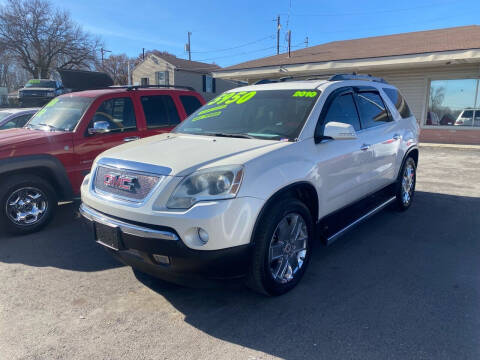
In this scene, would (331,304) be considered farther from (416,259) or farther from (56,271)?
(56,271)

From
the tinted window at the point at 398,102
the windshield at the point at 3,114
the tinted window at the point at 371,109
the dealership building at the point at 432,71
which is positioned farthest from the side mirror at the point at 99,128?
the dealership building at the point at 432,71

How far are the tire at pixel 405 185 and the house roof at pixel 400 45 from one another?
867cm

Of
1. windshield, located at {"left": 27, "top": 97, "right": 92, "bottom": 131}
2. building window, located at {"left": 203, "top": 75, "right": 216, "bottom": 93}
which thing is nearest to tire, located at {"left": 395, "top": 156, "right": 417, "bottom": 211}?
windshield, located at {"left": 27, "top": 97, "right": 92, "bottom": 131}

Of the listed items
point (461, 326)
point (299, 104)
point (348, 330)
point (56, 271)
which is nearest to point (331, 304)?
point (348, 330)

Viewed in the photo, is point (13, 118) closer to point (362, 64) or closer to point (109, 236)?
point (109, 236)

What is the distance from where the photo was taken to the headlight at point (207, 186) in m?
2.71

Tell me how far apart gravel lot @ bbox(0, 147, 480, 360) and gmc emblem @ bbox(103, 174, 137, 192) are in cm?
102

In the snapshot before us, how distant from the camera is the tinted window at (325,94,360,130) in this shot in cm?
387

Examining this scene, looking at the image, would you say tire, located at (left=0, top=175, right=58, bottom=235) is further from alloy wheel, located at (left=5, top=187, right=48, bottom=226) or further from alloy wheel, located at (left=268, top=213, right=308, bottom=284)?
alloy wheel, located at (left=268, top=213, right=308, bottom=284)

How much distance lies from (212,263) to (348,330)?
1148mm

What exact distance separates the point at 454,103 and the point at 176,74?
942 inches

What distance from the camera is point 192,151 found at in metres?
3.19

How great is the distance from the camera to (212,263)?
8.77ft

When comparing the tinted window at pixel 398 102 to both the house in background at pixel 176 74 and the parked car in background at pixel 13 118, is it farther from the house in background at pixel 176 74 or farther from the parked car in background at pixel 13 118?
the house in background at pixel 176 74
